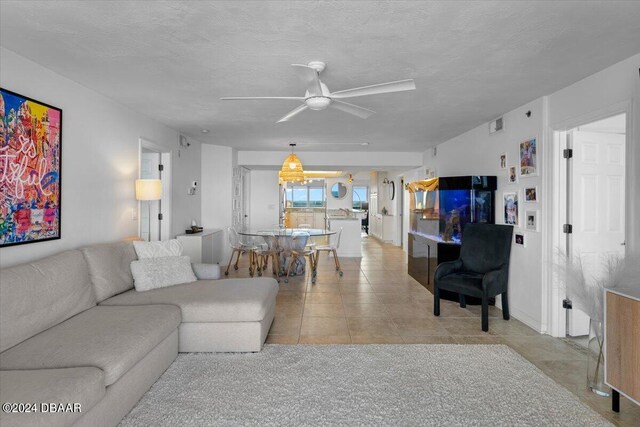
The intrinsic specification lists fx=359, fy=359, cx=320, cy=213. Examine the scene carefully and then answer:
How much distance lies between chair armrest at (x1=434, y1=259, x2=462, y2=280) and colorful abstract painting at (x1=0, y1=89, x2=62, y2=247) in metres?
3.88

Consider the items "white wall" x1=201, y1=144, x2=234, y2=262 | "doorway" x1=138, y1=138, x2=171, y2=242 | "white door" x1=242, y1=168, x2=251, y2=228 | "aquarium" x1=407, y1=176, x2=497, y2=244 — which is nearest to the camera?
"aquarium" x1=407, y1=176, x2=497, y2=244

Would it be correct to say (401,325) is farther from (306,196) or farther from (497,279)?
(306,196)

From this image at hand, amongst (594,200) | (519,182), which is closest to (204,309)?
(519,182)

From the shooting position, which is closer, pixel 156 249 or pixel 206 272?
pixel 156 249

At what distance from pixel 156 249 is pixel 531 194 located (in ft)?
13.1

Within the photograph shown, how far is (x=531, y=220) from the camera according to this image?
3.83 meters

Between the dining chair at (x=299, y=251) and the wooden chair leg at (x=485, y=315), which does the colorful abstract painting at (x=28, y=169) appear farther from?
the wooden chair leg at (x=485, y=315)

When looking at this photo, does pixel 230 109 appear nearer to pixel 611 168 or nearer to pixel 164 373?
pixel 164 373

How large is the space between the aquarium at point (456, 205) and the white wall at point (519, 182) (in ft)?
0.44

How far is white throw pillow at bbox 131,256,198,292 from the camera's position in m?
3.33

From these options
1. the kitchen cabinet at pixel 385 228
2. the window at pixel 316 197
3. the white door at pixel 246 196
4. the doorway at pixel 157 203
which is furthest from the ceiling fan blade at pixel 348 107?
the window at pixel 316 197

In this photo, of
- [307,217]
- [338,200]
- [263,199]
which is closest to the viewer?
[263,199]

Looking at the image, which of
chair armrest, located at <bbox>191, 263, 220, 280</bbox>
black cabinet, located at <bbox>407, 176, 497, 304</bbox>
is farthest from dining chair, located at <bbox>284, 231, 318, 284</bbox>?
chair armrest, located at <bbox>191, 263, 220, 280</bbox>

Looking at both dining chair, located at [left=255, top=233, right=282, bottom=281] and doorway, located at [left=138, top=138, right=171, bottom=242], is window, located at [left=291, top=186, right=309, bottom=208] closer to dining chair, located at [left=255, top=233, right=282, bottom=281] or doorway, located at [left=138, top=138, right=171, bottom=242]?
dining chair, located at [left=255, top=233, right=282, bottom=281]
